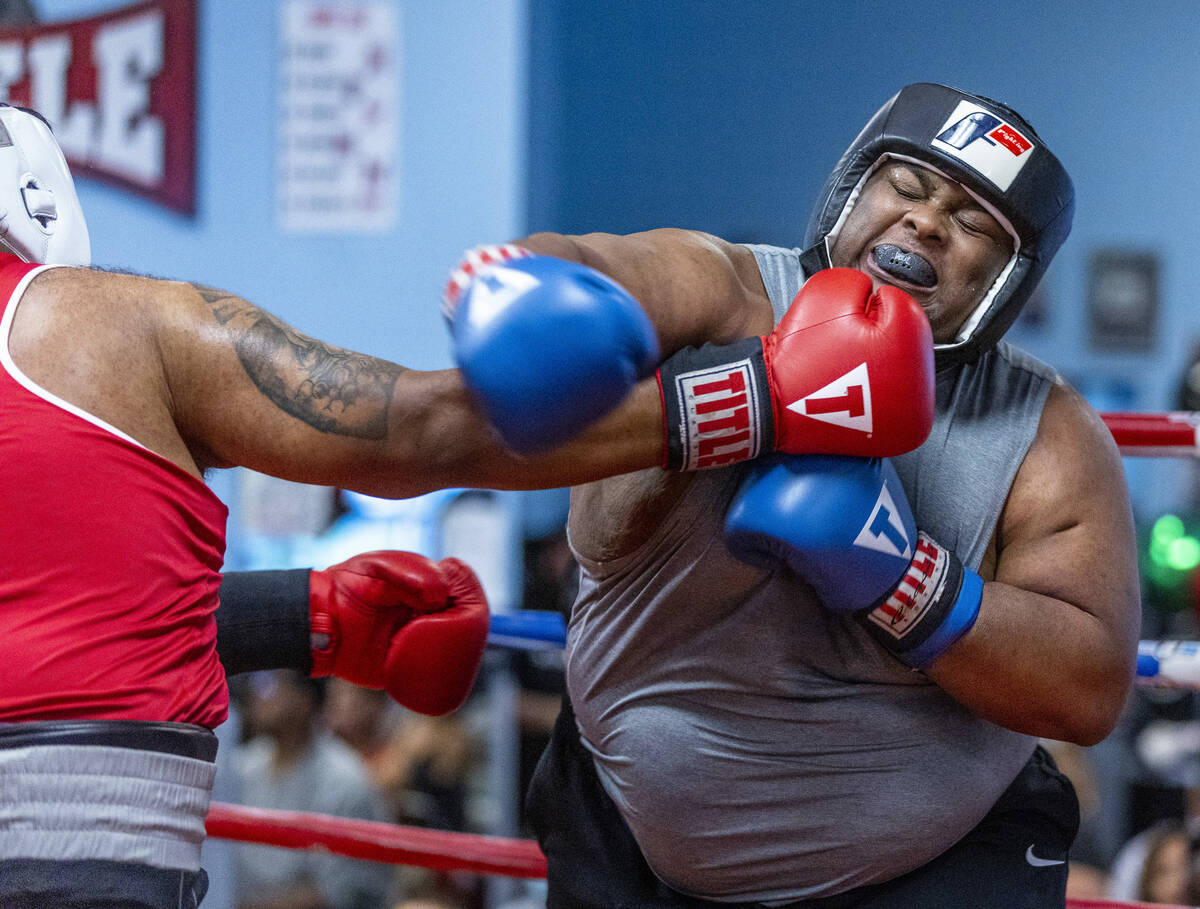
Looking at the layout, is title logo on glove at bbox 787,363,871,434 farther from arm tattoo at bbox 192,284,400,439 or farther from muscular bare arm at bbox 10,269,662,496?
arm tattoo at bbox 192,284,400,439

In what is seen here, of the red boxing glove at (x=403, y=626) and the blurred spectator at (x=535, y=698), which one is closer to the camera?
the red boxing glove at (x=403, y=626)

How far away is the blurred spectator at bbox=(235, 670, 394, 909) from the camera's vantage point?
8.82 ft

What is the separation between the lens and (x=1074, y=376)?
15.3ft

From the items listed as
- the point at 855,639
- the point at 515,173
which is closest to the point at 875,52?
the point at 515,173

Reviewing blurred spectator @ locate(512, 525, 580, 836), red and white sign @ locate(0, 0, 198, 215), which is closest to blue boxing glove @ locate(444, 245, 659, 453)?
blurred spectator @ locate(512, 525, 580, 836)

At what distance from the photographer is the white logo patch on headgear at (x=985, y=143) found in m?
1.19

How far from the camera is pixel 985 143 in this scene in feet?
3.93

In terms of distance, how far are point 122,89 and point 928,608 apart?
449cm

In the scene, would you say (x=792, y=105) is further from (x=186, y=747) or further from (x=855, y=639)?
(x=186, y=747)

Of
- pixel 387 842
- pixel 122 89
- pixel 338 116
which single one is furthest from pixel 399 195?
pixel 387 842

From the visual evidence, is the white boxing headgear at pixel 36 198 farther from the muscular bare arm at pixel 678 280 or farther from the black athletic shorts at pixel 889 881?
the black athletic shorts at pixel 889 881

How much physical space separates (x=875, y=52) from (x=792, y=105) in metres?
0.34

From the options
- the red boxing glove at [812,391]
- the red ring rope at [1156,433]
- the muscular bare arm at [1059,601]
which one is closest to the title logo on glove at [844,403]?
the red boxing glove at [812,391]

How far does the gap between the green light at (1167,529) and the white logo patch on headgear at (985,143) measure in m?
2.47
